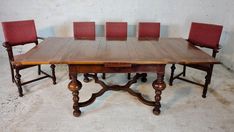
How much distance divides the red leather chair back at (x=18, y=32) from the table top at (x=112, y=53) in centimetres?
49

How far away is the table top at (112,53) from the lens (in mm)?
1786

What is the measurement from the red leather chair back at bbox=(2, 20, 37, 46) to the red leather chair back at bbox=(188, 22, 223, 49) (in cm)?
234

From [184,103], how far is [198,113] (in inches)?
8.9

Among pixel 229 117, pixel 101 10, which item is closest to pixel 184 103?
pixel 229 117

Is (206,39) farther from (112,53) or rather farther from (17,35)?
(17,35)

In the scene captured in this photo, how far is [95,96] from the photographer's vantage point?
2348 mm

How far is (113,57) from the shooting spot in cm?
188

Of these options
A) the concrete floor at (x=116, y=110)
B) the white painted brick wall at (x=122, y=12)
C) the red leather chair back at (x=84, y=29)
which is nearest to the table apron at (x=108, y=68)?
the concrete floor at (x=116, y=110)

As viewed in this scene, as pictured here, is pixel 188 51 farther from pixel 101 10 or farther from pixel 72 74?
pixel 101 10

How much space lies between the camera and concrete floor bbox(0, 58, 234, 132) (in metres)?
1.98

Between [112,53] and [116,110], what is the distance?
2.28ft

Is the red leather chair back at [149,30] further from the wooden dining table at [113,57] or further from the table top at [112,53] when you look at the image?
the wooden dining table at [113,57]

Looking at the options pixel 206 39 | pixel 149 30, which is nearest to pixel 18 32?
pixel 149 30

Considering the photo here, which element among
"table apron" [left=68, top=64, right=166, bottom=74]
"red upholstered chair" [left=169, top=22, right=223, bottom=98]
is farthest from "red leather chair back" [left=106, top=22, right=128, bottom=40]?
"table apron" [left=68, top=64, right=166, bottom=74]
